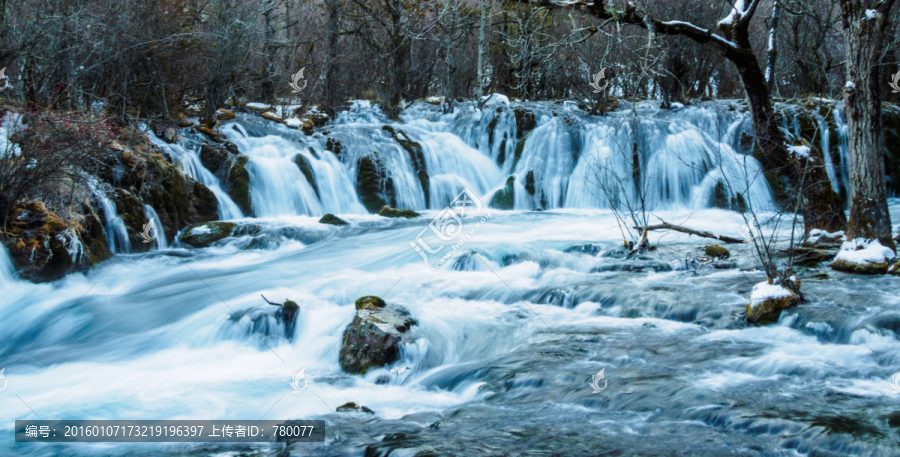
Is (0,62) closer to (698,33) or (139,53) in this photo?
(139,53)

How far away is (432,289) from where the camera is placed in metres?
7.43

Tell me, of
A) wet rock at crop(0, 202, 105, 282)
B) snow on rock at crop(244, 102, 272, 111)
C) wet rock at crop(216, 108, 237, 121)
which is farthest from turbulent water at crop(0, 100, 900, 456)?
snow on rock at crop(244, 102, 272, 111)

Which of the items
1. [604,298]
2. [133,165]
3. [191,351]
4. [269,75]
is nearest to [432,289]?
[604,298]

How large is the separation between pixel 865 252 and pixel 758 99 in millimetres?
2149

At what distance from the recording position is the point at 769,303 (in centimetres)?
573

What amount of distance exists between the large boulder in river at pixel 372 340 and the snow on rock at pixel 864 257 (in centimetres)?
514

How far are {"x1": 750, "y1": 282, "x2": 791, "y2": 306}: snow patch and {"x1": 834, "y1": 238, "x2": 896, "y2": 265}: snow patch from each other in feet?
5.90

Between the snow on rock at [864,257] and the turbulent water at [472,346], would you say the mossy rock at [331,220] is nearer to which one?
the turbulent water at [472,346]

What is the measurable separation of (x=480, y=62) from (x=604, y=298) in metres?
11.0

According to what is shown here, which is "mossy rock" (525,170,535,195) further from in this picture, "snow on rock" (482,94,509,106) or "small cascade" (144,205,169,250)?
"small cascade" (144,205,169,250)

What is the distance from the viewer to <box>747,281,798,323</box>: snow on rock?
567 cm

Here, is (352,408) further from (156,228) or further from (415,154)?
(415,154)

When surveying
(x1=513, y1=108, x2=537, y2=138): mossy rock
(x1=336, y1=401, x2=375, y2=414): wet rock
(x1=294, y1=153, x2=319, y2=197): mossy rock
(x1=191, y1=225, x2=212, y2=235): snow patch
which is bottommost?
(x1=336, y1=401, x2=375, y2=414): wet rock

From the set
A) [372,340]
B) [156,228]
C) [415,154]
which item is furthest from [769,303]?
[415,154]
